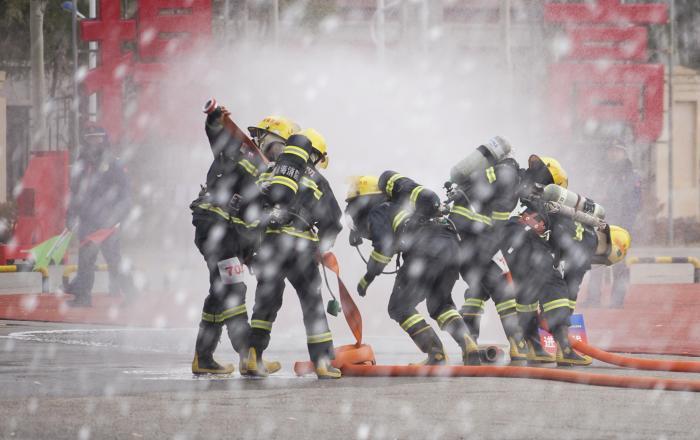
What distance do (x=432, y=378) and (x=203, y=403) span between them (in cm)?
178

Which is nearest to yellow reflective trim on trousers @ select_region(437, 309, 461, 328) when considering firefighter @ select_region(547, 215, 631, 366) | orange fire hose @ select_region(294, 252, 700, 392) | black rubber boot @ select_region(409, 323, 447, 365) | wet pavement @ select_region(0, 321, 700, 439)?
black rubber boot @ select_region(409, 323, 447, 365)

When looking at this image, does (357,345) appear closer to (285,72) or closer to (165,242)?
(285,72)

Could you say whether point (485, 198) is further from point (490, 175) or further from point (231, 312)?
point (231, 312)

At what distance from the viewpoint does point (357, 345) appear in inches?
399

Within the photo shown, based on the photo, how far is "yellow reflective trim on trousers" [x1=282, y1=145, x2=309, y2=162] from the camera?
31.3 feet

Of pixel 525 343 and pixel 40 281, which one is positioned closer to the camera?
pixel 525 343

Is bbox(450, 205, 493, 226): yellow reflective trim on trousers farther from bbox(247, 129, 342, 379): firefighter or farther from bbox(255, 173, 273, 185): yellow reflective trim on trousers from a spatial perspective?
bbox(255, 173, 273, 185): yellow reflective trim on trousers

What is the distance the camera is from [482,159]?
1075 cm

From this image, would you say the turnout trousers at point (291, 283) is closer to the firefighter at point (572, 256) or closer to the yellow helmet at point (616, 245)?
the firefighter at point (572, 256)

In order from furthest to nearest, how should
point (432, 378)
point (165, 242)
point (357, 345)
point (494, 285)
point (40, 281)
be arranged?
1. point (165, 242)
2. point (40, 281)
3. point (494, 285)
4. point (357, 345)
5. point (432, 378)

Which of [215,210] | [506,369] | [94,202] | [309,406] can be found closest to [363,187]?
[215,210]

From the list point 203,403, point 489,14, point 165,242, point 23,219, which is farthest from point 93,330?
point 489,14

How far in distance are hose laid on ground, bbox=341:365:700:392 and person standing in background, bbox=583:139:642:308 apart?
22.5 feet

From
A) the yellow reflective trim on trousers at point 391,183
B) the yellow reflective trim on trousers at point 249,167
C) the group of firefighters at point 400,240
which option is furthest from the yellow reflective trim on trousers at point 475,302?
the yellow reflective trim on trousers at point 249,167
